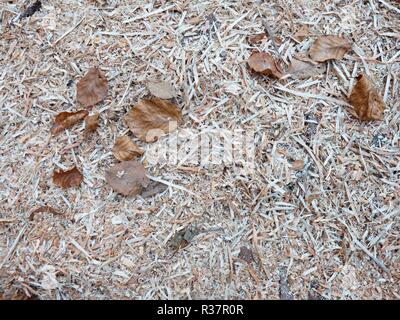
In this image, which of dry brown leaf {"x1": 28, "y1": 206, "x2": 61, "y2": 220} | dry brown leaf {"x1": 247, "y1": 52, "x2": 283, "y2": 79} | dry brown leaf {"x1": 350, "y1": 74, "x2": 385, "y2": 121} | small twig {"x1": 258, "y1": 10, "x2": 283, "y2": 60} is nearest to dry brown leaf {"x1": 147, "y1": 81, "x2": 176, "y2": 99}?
dry brown leaf {"x1": 247, "y1": 52, "x2": 283, "y2": 79}

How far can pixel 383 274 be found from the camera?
1.43 metres

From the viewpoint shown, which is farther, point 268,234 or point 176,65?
point 176,65

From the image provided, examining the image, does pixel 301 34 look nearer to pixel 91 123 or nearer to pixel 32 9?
pixel 91 123

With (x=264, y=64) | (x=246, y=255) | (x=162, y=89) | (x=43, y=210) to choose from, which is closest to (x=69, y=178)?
Result: (x=43, y=210)

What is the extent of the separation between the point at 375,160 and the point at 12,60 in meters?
1.30

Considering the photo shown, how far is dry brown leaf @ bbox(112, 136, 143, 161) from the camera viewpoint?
1485 millimetres

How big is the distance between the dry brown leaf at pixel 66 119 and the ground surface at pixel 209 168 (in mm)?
29

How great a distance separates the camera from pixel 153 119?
1.51 m

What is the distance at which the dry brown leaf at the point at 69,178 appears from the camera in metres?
1.49

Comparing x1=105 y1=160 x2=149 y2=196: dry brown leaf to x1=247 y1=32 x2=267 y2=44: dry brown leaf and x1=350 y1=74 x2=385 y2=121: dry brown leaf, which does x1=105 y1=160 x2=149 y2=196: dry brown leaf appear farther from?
x1=350 y1=74 x2=385 y2=121: dry brown leaf

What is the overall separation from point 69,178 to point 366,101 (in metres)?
0.99
